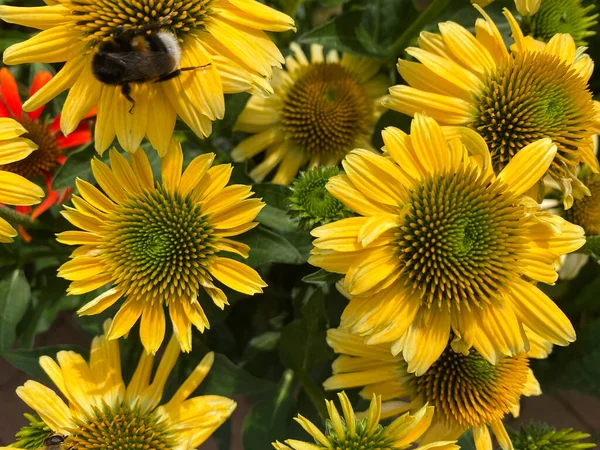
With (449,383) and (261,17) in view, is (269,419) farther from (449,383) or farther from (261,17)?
(261,17)

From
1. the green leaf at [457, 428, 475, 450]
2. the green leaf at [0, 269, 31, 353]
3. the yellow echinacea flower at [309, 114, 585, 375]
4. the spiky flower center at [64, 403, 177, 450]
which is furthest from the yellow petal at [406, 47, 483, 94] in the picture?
the green leaf at [0, 269, 31, 353]

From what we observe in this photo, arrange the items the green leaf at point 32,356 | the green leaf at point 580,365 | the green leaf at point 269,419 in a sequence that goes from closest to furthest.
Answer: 1. the green leaf at point 32,356
2. the green leaf at point 269,419
3. the green leaf at point 580,365

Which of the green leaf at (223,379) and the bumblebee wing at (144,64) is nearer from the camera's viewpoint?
the bumblebee wing at (144,64)

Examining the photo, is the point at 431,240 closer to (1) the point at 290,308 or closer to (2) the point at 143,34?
(2) the point at 143,34

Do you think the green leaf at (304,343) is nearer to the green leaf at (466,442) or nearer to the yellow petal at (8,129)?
the green leaf at (466,442)

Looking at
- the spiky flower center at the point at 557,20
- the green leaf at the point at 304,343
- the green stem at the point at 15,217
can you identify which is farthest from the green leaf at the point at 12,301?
the spiky flower center at the point at 557,20

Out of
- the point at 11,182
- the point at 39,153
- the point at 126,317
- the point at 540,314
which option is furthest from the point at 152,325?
the point at 540,314
